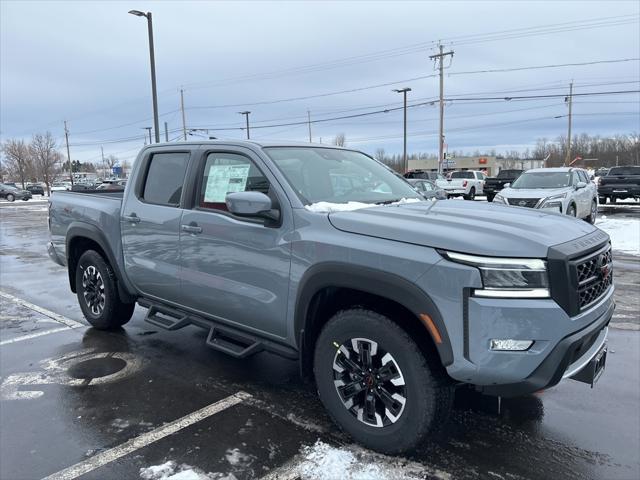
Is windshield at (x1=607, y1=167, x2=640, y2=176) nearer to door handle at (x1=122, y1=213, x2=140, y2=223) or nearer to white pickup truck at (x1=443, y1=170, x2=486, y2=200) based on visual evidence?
white pickup truck at (x1=443, y1=170, x2=486, y2=200)

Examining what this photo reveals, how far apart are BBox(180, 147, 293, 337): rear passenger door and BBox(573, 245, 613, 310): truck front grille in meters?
1.70

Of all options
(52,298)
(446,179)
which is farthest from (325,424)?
(446,179)

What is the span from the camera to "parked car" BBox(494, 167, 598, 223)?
1229 cm

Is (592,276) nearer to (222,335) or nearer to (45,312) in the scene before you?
(222,335)

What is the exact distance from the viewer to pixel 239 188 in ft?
12.4

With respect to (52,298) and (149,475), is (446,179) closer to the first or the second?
(52,298)

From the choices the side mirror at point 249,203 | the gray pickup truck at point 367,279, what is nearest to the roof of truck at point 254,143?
the gray pickup truck at point 367,279

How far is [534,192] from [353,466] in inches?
451

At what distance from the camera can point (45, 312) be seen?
6.39 m

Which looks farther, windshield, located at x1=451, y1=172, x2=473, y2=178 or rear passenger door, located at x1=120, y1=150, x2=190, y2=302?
windshield, located at x1=451, y1=172, x2=473, y2=178

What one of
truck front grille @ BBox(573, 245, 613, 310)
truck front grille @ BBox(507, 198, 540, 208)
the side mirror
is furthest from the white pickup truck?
the side mirror

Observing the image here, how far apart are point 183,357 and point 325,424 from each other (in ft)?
6.20

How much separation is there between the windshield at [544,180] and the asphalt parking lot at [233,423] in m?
9.05

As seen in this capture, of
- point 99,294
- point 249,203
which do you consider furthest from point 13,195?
point 249,203
